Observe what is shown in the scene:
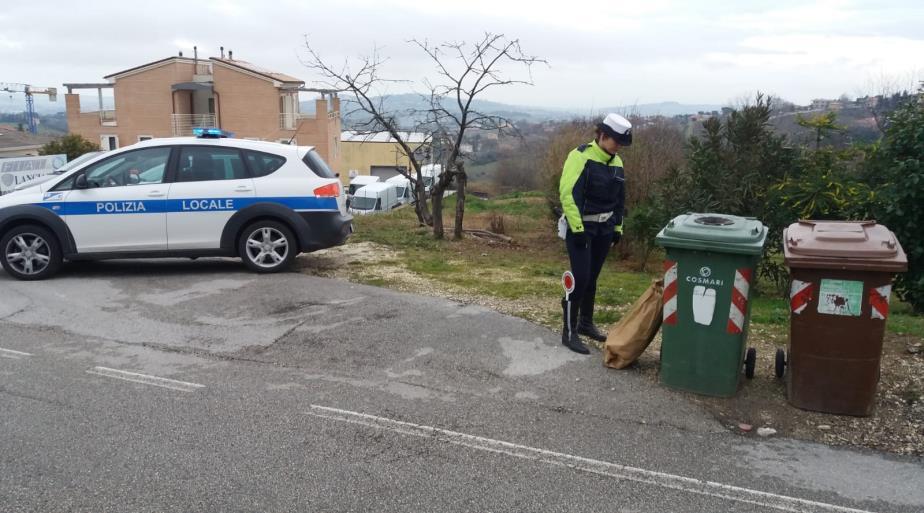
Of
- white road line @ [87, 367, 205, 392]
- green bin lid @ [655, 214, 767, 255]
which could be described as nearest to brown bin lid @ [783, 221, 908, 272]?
green bin lid @ [655, 214, 767, 255]

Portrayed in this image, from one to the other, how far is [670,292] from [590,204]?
109 centimetres

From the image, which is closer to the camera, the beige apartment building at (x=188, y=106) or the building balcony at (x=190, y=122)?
the beige apartment building at (x=188, y=106)

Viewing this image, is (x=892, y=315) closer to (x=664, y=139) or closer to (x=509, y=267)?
(x=509, y=267)

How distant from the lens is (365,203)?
34625 mm

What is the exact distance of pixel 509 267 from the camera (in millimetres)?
10891

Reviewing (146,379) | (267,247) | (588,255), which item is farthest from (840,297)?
(267,247)

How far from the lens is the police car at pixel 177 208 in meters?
8.85

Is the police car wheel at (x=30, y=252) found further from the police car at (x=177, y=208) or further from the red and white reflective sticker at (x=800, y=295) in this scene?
the red and white reflective sticker at (x=800, y=295)

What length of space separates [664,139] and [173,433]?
45.9 feet

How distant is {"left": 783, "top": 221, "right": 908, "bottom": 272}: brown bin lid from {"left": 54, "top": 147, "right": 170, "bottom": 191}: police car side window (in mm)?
6922

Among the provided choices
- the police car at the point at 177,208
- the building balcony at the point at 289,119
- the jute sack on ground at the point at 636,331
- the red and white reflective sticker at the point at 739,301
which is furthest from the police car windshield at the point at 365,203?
Result: the red and white reflective sticker at the point at 739,301

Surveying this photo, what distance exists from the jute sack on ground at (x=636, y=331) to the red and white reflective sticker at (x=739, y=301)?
1.83 ft

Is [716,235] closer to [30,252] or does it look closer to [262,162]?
[262,162]

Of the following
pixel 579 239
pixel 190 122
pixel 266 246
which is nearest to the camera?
pixel 579 239
